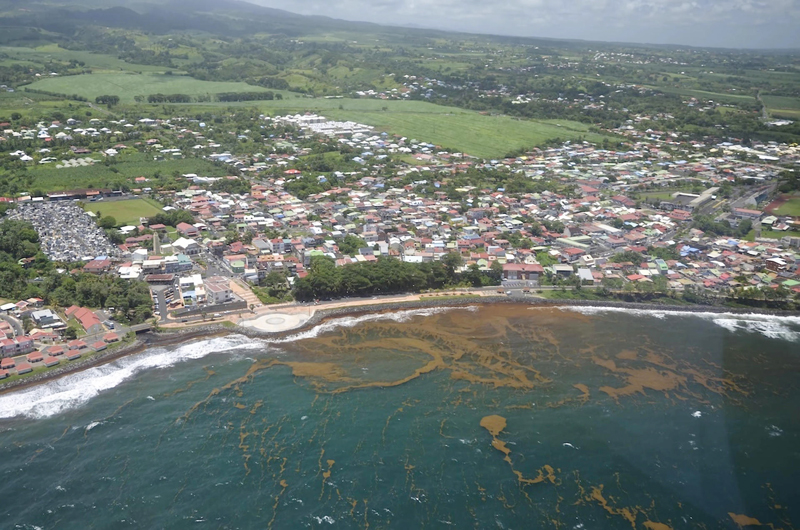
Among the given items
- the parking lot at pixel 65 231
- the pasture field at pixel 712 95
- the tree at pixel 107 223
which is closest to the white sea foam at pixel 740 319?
the parking lot at pixel 65 231

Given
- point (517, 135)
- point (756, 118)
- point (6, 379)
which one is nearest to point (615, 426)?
point (6, 379)

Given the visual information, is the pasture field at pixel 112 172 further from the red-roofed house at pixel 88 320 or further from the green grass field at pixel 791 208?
Result: the green grass field at pixel 791 208

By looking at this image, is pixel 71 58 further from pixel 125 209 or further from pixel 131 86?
pixel 125 209

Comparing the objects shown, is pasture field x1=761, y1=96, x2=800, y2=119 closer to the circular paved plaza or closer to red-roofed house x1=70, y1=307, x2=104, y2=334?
the circular paved plaza

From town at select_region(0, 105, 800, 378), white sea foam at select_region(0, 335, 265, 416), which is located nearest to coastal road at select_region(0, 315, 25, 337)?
town at select_region(0, 105, 800, 378)

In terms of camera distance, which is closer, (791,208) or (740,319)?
(740,319)

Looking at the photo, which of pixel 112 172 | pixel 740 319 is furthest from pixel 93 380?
pixel 112 172
